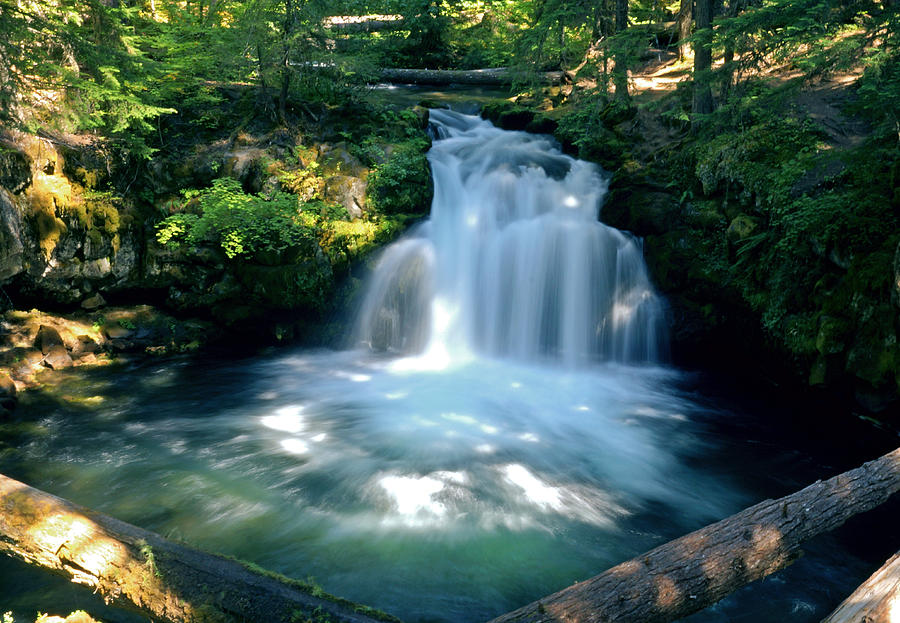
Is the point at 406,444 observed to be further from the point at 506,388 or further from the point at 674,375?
the point at 674,375

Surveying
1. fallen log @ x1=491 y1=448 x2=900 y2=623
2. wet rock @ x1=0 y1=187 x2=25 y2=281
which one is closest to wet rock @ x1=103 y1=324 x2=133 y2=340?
wet rock @ x1=0 y1=187 x2=25 y2=281

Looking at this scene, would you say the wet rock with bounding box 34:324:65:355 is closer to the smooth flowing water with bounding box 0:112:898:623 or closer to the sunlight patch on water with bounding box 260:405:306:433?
the smooth flowing water with bounding box 0:112:898:623

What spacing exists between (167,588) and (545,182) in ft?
34.0

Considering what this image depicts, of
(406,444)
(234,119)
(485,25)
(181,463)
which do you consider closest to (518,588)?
(406,444)

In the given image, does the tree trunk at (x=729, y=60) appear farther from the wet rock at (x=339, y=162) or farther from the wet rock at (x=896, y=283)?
the wet rock at (x=339, y=162)

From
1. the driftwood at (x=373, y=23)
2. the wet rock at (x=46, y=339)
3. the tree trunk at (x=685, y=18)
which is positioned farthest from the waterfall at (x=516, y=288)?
the driftwood at (x=373, y=23)

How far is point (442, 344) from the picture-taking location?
10.5 metres

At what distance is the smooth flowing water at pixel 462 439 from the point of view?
16.2ft

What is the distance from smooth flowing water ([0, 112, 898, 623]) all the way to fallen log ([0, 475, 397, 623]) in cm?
77

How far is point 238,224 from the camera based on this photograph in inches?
386

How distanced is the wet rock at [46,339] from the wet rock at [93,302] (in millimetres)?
784

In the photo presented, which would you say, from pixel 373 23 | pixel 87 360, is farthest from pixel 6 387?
pixel 373 23

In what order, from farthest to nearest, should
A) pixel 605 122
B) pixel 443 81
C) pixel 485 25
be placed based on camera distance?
pixel 485 25, pixel 443 81, pixel 605 122

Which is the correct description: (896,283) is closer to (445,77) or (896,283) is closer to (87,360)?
(87,360)
